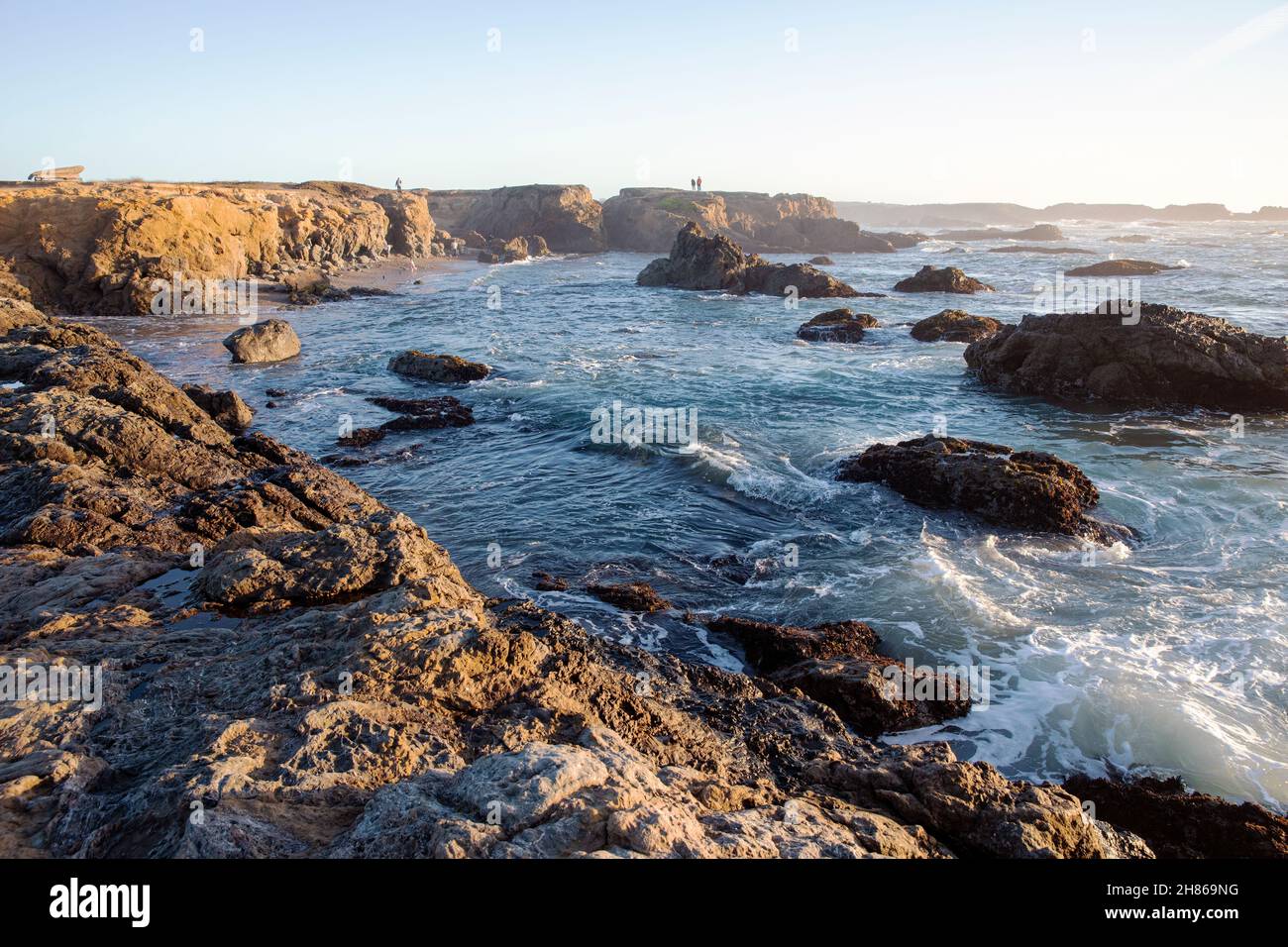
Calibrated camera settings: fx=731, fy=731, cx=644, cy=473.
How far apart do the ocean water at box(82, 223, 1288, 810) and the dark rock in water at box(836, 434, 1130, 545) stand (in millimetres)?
419

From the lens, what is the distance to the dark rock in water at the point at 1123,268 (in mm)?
55688

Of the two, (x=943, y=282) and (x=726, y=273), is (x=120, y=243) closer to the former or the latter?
(x=726, y=273)

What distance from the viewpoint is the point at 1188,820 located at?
642 centimetres

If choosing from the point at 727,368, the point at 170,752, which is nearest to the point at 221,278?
the point at 727,368

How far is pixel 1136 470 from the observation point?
16.5m

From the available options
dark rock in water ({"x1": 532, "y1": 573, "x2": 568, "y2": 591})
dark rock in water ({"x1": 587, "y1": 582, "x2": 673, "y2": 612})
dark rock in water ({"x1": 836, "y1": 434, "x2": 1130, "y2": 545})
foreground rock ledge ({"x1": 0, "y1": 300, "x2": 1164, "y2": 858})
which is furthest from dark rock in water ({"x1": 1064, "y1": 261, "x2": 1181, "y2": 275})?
foreground rock ledge ({"x1": 0, "y1": 300, "x2": 1164, "y2": 858})

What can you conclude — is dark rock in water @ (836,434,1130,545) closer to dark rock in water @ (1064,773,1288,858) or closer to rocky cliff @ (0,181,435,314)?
dark rock in water @ (1064,773,1288,858)

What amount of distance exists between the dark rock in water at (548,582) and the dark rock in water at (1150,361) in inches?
732

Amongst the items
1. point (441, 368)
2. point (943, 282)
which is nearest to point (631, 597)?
point (441, 368)

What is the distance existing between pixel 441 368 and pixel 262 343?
744cm

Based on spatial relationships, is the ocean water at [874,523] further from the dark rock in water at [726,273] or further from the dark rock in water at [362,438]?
the dark rock in water at [726,273]

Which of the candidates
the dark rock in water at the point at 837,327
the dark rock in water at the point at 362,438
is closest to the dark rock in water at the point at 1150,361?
the dark rock in water at the point at 837,327
